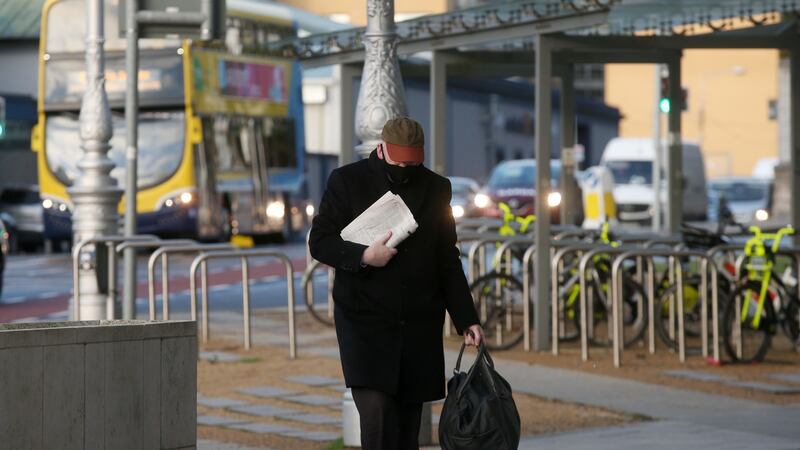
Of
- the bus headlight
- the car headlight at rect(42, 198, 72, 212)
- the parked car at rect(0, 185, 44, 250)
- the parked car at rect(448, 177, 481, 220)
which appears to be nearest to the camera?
the car headlight at rect(42, 198, 72, 212)

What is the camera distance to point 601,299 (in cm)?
1519

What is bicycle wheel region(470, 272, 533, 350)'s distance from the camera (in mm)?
15273

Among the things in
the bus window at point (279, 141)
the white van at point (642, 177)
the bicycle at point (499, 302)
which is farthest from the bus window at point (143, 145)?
the bicycle at point (499, 302)

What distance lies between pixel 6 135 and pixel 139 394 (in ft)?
145

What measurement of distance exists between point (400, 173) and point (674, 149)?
1202 cm

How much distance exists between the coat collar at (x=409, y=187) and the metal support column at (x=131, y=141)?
23.2 ft

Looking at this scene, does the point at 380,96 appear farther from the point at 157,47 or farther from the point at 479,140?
the point at 479,140

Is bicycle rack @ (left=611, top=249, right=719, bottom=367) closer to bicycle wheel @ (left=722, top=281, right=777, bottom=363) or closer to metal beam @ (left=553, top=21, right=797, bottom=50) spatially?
bicycle wheel @ (left=722, top=281, right=777, bottom=363)

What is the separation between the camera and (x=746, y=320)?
1405 cm

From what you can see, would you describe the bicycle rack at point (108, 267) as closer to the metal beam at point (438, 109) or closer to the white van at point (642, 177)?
the metal beam at point (438, 109)

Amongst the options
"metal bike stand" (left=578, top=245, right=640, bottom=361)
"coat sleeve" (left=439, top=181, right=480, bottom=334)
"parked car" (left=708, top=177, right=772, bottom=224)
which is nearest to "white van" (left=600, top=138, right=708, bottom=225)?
"parked car" (left=708, top=177, right=772, bottom=224)

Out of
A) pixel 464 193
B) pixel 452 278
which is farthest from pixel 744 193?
pixel 452 278

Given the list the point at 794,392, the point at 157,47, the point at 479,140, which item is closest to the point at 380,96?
the point at 794,392

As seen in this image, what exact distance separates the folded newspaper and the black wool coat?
59 mm
